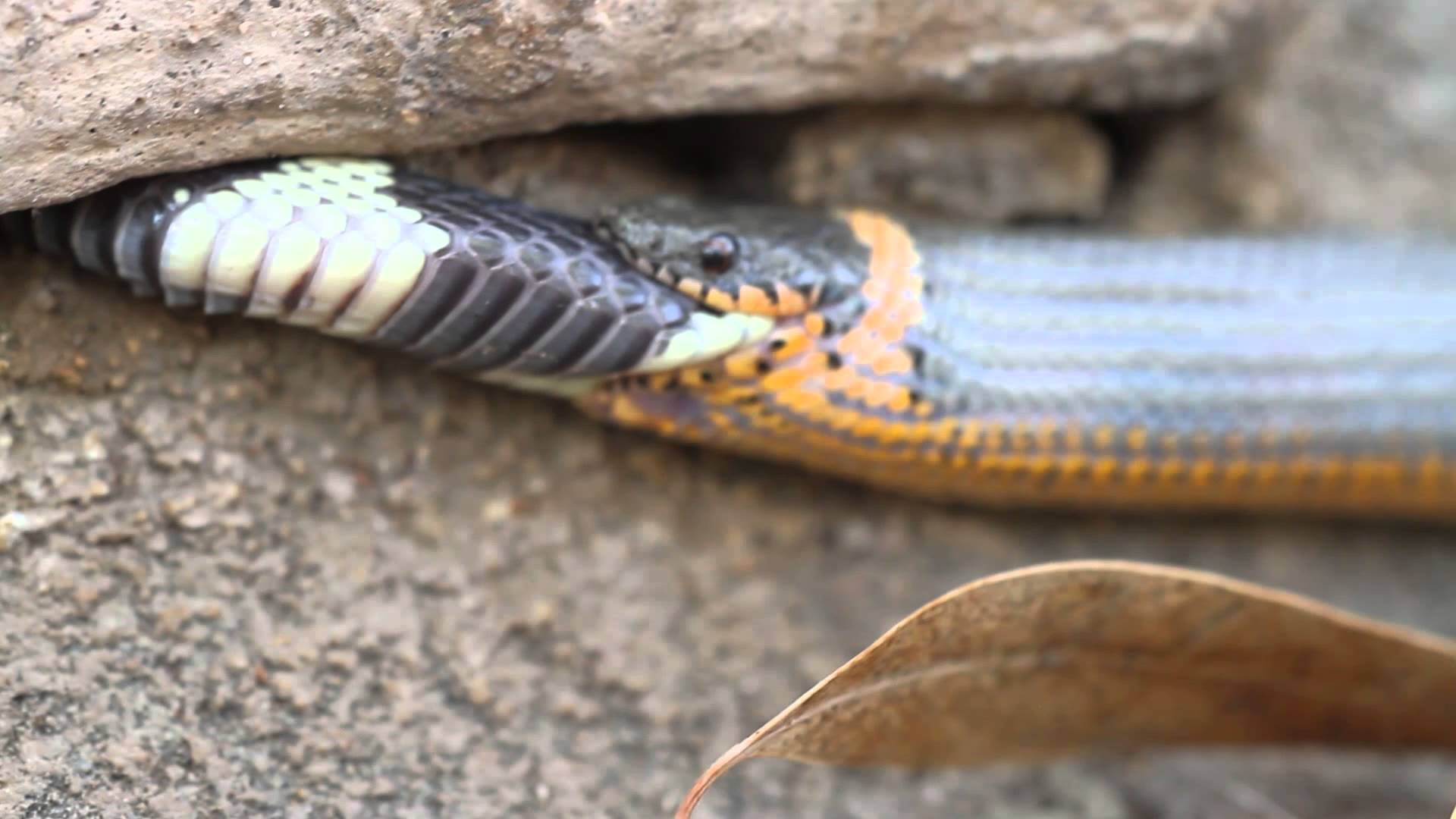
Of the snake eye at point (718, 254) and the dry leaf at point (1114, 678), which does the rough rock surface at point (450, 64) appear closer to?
the snake eye at point (718, 254)

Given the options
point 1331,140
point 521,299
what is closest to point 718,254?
point 521,299

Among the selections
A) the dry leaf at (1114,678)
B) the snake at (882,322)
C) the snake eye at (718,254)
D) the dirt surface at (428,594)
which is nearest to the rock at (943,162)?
the snake at (882,322)

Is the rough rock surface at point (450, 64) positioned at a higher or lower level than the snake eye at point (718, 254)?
higher

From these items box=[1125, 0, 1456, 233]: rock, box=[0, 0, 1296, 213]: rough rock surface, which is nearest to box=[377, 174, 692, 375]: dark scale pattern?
box=[0, 0, 1296, 213]: rough rock surface

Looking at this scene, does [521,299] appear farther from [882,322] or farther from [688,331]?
[882,322]

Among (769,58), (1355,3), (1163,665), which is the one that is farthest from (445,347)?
(1355,3)

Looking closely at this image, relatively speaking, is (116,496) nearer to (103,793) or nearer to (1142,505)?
(103,793)
